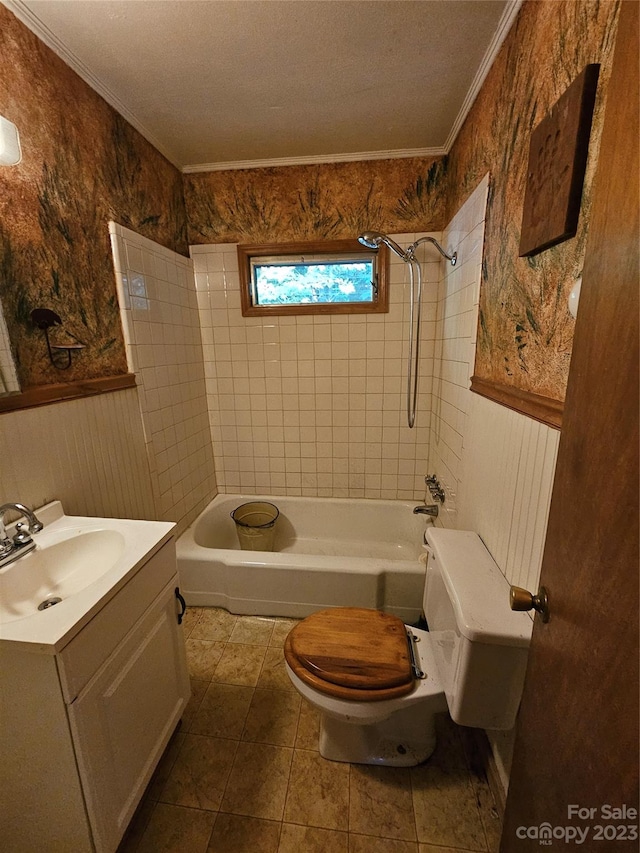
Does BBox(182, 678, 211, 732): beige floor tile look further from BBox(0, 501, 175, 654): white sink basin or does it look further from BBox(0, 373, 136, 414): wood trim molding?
BBox(0, 373, 136, 414): wood trim molding

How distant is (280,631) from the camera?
1.74 metres

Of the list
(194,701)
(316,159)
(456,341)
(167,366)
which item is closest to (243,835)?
(194,701)

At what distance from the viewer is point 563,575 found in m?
0.58

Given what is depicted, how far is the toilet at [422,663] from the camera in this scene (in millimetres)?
854

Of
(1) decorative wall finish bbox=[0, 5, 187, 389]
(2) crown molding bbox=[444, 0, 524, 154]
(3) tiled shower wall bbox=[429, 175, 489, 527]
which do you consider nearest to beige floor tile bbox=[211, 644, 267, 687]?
(3) tiled shower wall bbox=[429, 175, 489, 527]

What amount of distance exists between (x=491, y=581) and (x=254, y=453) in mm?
1804

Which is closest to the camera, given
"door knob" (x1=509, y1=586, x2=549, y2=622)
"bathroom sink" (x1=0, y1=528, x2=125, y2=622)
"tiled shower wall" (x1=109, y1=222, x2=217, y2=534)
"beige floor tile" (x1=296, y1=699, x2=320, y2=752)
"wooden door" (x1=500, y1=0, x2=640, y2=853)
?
"wooden door" (x1=500, y1=0, x2=640, y2=853)

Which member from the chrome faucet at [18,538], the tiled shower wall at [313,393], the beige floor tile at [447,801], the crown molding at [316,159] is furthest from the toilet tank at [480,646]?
the crown molding at [316,159]

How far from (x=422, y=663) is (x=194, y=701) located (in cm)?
97

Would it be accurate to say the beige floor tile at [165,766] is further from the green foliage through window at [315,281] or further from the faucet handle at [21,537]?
the green foliage through window at [315,281]

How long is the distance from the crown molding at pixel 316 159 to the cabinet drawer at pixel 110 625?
7.02 feet

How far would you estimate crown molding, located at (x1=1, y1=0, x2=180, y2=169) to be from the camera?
1.08 m

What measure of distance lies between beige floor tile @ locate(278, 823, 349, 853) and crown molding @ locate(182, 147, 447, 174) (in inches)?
115

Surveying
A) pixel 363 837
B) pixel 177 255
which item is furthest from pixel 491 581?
pixel 177 255
